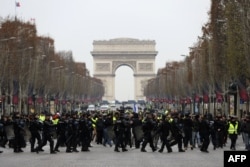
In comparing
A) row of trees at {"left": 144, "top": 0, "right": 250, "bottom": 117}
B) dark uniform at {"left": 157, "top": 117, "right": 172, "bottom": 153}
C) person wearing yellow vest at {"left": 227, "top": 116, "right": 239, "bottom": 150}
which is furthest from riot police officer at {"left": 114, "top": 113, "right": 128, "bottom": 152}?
row of trees at {"left": 144, "top": 0, "right": 250, "bottom": 117}

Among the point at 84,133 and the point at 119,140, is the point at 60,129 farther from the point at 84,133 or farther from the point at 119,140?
the point at 119,140

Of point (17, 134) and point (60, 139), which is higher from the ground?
point (17, 134)

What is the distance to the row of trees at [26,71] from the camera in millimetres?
81188

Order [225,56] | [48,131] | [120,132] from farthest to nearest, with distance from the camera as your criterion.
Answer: [225,56] < [120,132] < [48,131]

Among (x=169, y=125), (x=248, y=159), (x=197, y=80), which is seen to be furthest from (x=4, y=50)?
(x=248, y=159)

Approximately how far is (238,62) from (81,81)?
107 m

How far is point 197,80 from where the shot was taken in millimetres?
104250

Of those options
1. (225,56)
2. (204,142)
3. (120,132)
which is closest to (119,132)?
(120,132)

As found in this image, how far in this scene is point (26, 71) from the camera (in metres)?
88.2

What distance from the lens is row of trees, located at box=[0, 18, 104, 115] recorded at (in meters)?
81.2

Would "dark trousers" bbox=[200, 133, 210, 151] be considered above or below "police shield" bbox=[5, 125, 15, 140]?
below

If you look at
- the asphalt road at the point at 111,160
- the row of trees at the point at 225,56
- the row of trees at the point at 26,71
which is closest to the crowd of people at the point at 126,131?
the asphalt road at the point at 111,160

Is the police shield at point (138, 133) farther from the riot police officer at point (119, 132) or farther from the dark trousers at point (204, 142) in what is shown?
the dark trousers at point (204, 142)

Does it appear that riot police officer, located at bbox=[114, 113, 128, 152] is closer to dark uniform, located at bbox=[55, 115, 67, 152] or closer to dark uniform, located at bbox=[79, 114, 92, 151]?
dark uniform, located at bbox=[79, 114, 92, 151]
